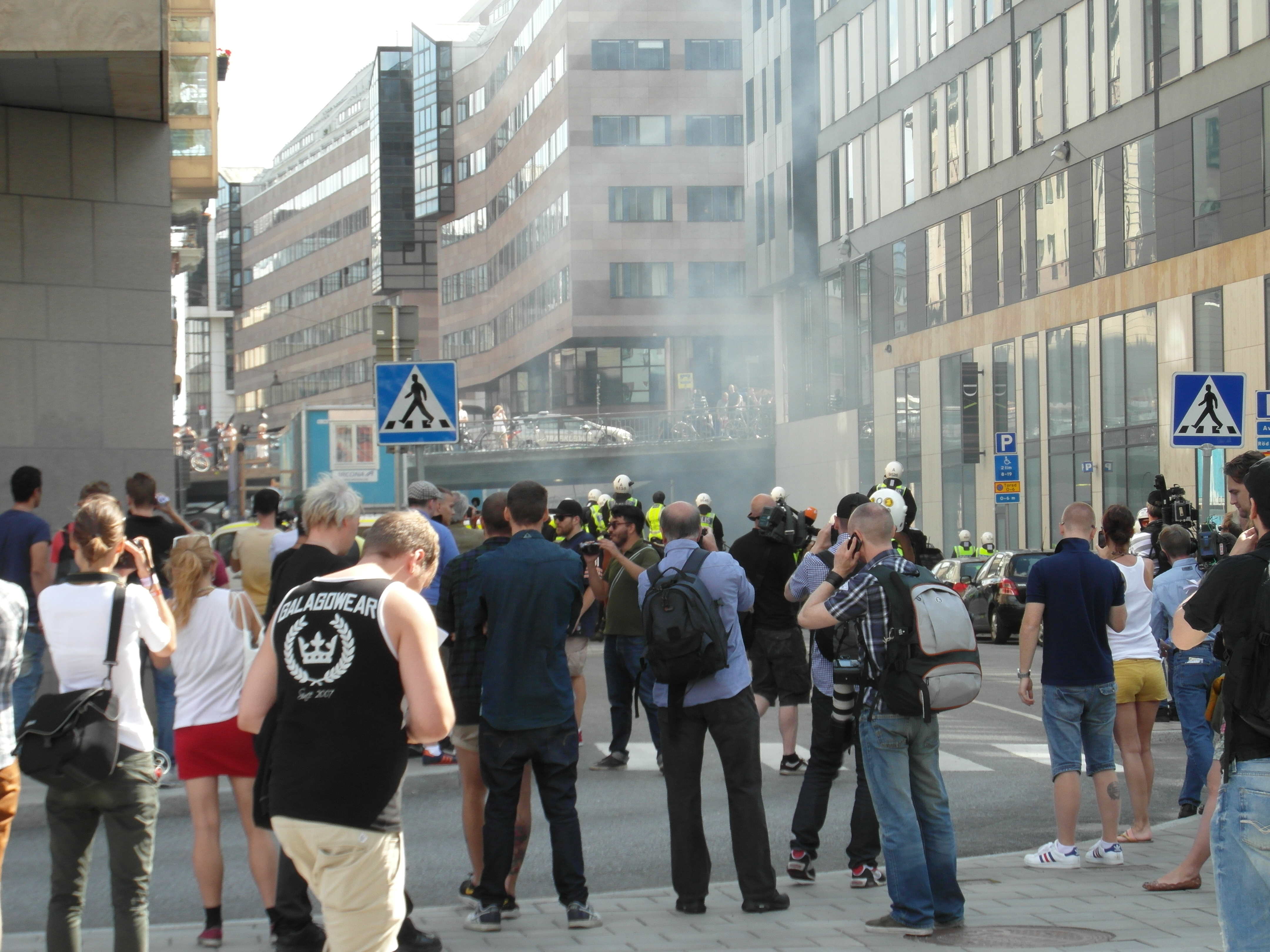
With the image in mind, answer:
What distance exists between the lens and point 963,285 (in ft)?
127

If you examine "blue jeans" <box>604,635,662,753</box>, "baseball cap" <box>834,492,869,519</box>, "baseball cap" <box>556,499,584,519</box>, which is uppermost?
"baseball cap" <box>834,492,869,519</box>

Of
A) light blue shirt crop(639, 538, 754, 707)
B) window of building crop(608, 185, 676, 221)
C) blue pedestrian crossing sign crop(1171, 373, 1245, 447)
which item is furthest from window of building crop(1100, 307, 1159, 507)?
window of building crop(608, 185, 676, 221)

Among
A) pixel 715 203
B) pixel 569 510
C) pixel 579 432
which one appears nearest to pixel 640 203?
pixel 715 203

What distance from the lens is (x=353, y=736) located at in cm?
411

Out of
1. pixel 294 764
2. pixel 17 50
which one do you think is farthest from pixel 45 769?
pixel 17 50

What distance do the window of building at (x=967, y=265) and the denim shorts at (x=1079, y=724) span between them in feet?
104

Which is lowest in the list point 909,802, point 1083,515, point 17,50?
point 909,802

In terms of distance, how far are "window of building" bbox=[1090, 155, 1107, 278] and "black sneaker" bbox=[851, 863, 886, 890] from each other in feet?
90.8

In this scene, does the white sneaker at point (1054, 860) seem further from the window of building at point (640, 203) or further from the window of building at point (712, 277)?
the window of building at point (712, 277)

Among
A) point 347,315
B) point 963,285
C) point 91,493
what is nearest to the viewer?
point 91,493

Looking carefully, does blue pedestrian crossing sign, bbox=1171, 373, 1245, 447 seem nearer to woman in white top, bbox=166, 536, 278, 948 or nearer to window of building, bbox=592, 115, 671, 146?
woman in white top, bbox=166, 536, 278, 948

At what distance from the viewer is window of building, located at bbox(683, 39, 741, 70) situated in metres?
66.0

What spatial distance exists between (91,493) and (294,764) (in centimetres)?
526

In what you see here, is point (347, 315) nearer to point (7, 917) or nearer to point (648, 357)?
point (648, 357)
